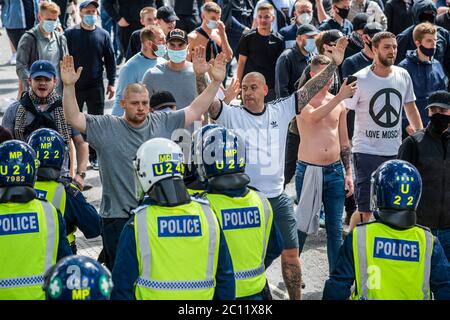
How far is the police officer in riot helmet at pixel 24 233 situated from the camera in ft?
17.4

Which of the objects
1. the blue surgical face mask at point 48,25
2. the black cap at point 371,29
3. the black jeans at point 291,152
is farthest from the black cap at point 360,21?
the blue surgical face mask at point 48,25

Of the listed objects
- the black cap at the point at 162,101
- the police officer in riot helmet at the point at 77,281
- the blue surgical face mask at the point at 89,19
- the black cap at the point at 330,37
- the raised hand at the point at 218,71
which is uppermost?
the blue surgical face mask at the point at 89,19

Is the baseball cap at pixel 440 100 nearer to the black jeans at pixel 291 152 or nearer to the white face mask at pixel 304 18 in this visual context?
the black jeans at pixel 291 152

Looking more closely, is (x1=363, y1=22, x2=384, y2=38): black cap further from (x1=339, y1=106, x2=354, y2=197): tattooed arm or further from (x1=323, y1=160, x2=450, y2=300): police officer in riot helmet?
(x1=323, y1=160, x2=450, y2=300): police officer in riot helmet

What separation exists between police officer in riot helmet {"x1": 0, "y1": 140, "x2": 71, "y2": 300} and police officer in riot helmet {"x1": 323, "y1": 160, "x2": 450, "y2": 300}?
1698 mm

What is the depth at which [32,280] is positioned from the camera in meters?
5.36

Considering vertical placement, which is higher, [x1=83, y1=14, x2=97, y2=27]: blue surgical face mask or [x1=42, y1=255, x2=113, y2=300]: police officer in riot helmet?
[x1=83, y1=14, x2=97, y2=27]: blue surgical face mask

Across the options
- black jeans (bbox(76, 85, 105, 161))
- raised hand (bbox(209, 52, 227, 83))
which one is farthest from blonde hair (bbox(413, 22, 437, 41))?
black jeans (bbox(76, 85, 105, 161))

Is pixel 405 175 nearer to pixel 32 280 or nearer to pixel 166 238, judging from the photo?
pixel 166 238

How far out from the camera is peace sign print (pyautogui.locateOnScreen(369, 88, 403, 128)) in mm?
8977

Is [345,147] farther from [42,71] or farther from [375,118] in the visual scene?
[42,71]

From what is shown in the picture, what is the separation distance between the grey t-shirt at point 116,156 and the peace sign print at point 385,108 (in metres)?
2.75
